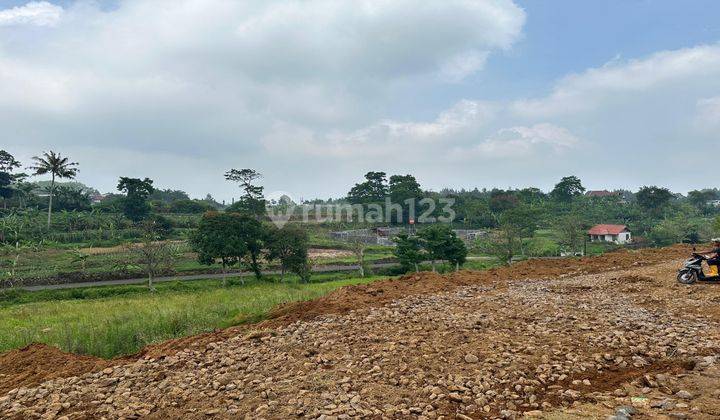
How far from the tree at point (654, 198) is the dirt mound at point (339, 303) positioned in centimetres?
5735

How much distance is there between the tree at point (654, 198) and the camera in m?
65.0

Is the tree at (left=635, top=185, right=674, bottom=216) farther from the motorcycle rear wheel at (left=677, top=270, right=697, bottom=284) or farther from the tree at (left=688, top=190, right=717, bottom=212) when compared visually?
the motorcycle rear wheel at (left=677, top=270, right=697, bottom=284)

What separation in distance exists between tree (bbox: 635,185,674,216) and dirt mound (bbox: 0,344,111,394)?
77980 millimetres

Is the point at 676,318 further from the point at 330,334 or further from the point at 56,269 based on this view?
the point at 56,269

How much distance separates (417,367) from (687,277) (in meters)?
9.62

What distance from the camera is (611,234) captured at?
54.7 m

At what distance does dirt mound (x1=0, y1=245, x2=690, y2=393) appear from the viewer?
6.72 metres

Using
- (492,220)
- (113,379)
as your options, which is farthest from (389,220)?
(113,379)

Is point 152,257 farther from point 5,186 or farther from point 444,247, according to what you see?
point 5,186

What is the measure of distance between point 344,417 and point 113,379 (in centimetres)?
385

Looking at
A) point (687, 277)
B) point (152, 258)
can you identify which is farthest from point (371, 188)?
point (687, 277)

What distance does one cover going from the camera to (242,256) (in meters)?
32.2

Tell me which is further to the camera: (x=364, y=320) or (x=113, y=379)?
(x=364, y=320)

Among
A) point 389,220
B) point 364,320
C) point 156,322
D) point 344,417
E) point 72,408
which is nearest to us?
point 344,417
